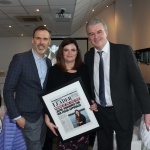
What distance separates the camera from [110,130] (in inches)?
68.6

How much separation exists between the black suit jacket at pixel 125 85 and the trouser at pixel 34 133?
706 mm

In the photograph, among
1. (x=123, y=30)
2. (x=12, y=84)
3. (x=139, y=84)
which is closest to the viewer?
(x=139, y=84)

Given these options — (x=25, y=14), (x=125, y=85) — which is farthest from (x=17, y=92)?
(x=25, y=14)

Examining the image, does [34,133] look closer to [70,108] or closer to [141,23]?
[70,108]

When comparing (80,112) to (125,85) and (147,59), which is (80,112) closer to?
(125,85)

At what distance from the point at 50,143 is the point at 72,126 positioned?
0.89 metres

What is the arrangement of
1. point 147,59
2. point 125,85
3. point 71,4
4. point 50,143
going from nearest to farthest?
point 125,85 → point 50,143 → point 71,4 → point 147,59

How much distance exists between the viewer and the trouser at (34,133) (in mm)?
1679

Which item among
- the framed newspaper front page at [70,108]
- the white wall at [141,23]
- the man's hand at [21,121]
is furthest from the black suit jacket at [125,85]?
the white wall at [141,23]

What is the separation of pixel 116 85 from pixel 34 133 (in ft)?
2.76

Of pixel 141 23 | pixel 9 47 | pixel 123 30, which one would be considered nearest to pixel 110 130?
pixel 141 23

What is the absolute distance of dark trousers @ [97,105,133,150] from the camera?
1645 mm

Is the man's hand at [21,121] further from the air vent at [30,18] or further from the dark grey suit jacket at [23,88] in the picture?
the air vent at [30,18]

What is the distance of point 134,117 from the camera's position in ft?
5.46
